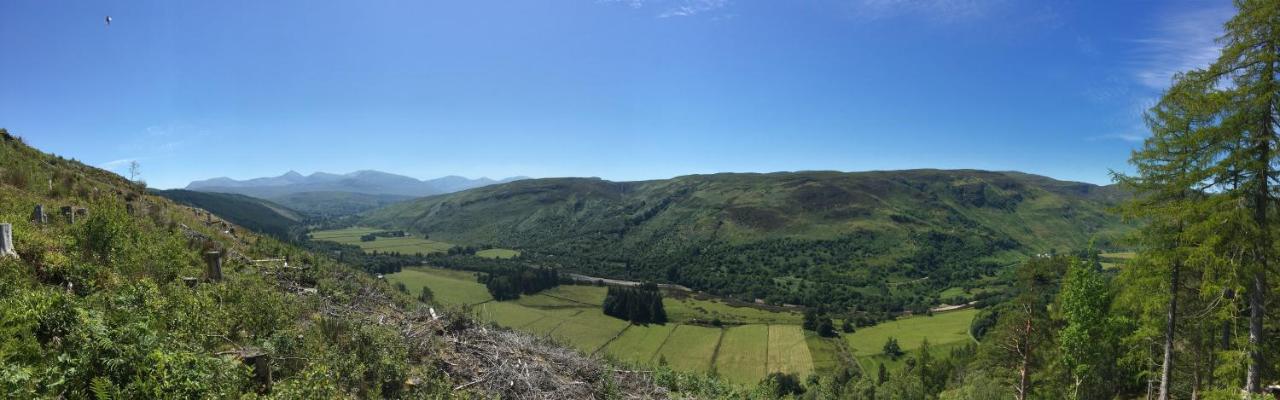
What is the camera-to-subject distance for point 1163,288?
18859mm

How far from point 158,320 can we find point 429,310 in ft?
31.1

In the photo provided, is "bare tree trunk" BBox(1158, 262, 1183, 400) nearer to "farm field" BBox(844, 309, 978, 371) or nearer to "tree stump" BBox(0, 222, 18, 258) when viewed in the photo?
"tree stump" BBox(0, 222, 18, 258)

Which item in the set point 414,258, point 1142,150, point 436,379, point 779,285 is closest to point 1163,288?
point 1142,150

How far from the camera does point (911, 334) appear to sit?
342 ft

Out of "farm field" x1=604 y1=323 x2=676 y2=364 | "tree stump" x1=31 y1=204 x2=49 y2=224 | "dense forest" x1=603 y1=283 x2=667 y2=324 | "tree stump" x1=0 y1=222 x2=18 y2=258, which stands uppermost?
"tree stump" x1=31 y1=204 x2=49 y2=224

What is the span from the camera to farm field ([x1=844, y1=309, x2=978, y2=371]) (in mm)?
92312

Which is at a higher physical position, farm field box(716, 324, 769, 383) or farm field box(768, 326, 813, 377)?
farm field box(716, 324, 769, 383)

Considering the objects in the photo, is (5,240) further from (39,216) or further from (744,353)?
(744,353)

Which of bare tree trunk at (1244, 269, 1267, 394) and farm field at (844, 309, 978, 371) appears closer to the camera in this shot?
bare tree trunk at (1244, 269, 1267, 394)

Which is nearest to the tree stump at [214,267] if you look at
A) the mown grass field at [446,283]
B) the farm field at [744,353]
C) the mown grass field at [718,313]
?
the farm field at [744,353]

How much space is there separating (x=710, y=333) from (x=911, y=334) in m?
43.2

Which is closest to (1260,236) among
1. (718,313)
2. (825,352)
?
(825,352)

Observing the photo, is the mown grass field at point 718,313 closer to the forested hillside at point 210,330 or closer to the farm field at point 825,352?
the farm field at point 825,352

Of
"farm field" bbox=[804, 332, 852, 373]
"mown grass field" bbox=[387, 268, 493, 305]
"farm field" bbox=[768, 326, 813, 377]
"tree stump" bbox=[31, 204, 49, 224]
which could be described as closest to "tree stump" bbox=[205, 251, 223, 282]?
"tree stump" bbox=[31, 204, 49, 224]
